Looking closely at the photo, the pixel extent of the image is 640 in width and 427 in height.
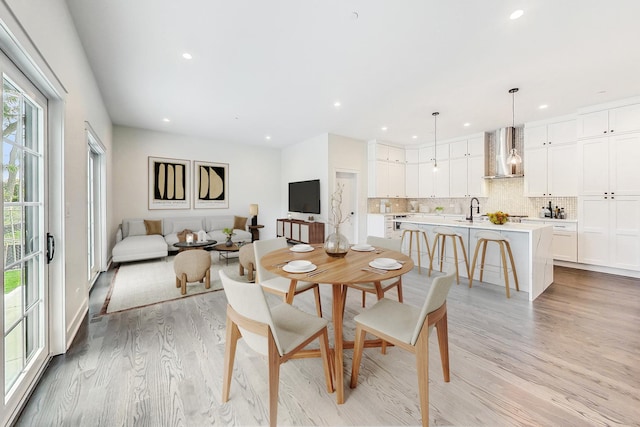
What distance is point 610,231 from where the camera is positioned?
13.3ft

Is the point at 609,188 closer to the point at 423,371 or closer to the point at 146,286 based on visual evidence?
the point at 423,371

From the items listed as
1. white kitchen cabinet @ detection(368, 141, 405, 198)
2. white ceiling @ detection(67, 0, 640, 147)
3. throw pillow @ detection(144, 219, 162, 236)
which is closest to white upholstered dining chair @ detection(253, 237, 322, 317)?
white ceiling @ detection(67, 0, 640, 147)

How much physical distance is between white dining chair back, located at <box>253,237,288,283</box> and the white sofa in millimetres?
3314

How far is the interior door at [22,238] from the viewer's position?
4.56 feet

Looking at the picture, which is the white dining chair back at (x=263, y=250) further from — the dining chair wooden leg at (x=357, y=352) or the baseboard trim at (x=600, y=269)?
the baseboard trim at (x=600, y=269)

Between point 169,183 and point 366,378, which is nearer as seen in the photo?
point 366,378

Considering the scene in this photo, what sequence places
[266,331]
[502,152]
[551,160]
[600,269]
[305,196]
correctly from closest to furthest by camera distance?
[266,331], [600,269], [551,160], [502,152], [305,196]

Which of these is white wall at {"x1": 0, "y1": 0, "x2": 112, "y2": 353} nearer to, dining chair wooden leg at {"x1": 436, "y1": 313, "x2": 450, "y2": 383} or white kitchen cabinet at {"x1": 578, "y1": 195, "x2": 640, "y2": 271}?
dining chair wooden leg at {"x1": 436, "y1": 313, "x2": 450, "y2": 383}

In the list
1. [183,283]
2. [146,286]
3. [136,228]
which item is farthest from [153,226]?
[183,283]

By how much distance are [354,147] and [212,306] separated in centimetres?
495

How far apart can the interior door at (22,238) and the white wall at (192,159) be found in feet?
11.8

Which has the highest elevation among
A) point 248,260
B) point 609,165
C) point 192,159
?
point 192,159

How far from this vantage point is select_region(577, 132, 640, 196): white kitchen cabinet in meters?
3.85

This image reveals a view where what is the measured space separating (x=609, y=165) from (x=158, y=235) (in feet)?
27.3
